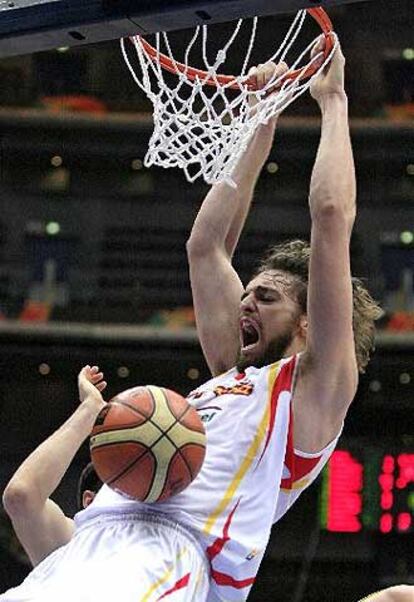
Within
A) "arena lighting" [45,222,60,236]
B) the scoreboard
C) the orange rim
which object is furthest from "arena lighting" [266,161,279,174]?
the orange rim

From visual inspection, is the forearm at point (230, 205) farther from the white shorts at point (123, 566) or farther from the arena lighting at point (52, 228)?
the arena lighting at point (52, 228)

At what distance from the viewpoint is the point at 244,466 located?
3.72 m

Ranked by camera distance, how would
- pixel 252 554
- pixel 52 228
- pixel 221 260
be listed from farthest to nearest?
pixel 52 228 < pixel 221 260 < pixel 252 554

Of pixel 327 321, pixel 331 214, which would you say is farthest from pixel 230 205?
pixel 327 321

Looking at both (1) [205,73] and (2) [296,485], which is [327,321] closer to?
(2) [296,485]

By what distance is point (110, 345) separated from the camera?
14.4 m

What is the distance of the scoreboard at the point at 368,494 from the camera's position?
12.1 m

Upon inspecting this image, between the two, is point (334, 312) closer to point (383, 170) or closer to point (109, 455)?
point (109, 455)

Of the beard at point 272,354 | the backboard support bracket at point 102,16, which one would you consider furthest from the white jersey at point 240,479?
the backboard support bracket at point 102,16

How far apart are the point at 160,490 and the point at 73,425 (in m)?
0.55

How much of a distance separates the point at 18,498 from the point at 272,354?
0.88 meters

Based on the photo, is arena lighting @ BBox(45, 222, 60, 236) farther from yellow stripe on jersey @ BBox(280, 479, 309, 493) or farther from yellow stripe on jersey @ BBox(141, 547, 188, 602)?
yellow stripe on jersey @ BBox(141, 547, 188, 602)

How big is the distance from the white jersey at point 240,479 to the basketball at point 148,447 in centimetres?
15

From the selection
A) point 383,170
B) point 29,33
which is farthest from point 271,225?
point 29,33
